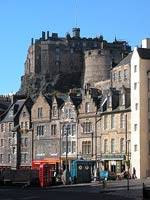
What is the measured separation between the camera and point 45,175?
87.2m

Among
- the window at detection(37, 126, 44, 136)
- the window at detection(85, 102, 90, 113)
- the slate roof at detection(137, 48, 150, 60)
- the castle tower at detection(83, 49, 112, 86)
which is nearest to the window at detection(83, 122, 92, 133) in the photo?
the window at detection(85, 102, 90, 113)

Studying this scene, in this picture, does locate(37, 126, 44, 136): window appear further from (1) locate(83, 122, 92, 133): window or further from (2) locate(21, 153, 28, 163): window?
(1) locate(83, 122, 92, 133): window

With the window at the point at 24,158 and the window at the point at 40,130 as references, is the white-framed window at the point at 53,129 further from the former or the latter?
the window at the point at 24,158

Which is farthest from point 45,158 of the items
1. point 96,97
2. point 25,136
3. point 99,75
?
point 99,75

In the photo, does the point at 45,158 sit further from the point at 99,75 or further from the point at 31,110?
the point at 99,75

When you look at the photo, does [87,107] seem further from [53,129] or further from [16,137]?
[16,137]

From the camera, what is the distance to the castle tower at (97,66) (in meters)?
180

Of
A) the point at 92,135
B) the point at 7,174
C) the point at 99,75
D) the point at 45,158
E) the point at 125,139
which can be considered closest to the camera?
the point at 7,174

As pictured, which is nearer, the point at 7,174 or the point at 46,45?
the point at 7,174

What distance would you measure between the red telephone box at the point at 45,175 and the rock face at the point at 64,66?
91.3 meters

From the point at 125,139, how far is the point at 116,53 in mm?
91647

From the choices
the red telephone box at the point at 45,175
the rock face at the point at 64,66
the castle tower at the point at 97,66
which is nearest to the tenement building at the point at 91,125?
the red telephone box at the point at 45,175

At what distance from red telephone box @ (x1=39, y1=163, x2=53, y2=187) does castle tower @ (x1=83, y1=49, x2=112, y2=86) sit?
91.2 metres

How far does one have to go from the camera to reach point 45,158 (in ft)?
384
